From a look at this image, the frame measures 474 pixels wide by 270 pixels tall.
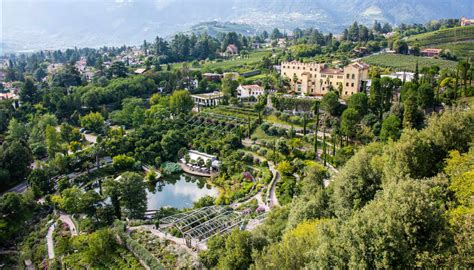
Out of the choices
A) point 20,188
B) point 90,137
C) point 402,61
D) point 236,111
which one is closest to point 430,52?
point 402,61

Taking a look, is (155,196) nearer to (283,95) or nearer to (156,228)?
(156,228)

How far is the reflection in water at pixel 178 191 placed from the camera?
93.7 feet

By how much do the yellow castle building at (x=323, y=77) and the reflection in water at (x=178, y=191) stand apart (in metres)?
18.5

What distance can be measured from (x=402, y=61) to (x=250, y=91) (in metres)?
24.1

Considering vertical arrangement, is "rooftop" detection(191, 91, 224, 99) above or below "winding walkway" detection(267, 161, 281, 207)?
above

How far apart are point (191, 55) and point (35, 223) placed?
59.4 metres

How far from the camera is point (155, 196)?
30.1 metres

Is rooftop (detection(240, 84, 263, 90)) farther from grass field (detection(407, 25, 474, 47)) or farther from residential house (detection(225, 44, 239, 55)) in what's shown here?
residential house (detection(225, 44, 239, 55))

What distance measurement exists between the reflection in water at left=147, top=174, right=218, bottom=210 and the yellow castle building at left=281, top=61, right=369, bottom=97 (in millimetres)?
18476

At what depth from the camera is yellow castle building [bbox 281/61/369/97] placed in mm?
39000

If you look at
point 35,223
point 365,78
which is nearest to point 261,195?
point 35,223

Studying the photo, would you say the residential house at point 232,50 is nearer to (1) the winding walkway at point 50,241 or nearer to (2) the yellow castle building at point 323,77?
(2) the yellow castle building at point 323,77

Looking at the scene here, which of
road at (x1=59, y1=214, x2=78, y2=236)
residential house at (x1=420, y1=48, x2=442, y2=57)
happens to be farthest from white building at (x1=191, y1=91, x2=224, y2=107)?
residential house at (x1=420, y1=48, x2=442, y2=57)

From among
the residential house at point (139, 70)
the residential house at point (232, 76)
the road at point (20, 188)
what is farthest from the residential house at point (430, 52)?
the road at point (20, 188)
